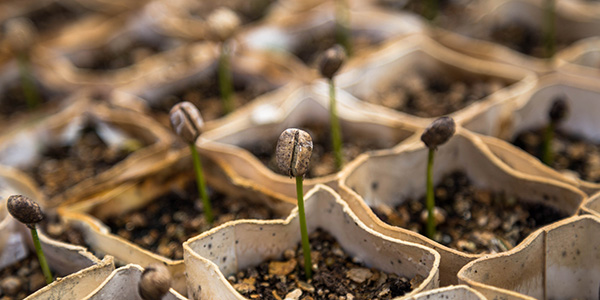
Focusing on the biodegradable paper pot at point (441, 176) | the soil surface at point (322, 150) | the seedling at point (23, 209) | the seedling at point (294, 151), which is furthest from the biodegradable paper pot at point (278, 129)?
the seedling at point (23, 209)

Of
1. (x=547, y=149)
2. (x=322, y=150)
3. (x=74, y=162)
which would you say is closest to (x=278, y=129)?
(x=322, y=150)

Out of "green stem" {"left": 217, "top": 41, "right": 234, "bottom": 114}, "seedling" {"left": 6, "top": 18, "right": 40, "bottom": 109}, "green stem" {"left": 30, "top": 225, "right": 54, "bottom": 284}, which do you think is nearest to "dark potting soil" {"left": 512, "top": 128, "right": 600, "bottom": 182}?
"green stem" {"left": 217, "top": 41, "right": 234, "bottom": 114}

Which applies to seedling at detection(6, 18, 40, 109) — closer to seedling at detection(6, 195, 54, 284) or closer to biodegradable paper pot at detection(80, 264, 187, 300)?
seedling at detection(6, 195, 54, 284)

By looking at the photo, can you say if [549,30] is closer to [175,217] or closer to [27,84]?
[175,217]

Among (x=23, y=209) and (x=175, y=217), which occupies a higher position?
(x=23, y=209)

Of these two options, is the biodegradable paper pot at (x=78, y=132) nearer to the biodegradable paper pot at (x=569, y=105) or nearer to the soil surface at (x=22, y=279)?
the soil surface at (x=22, y=279)
